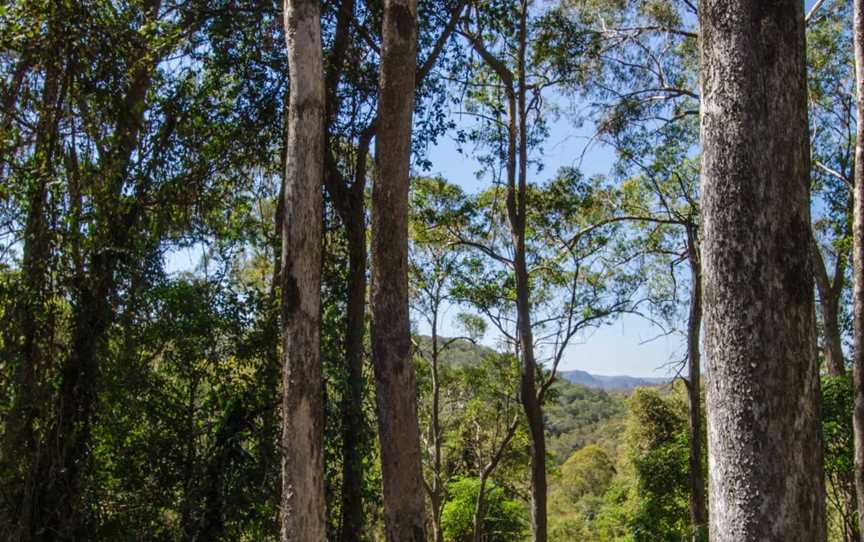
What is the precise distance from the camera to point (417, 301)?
1404 centimetres

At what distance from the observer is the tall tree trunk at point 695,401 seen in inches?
422

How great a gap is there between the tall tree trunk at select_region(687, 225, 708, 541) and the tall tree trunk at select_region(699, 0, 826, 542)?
861 centimetres

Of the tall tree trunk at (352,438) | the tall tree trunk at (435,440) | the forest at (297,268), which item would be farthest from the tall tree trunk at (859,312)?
the tall tree trunk at (435,440)

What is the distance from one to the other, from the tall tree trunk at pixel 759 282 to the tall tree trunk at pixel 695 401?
861 centimetres

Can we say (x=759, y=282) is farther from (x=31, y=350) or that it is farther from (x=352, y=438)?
(x=31, y=350)

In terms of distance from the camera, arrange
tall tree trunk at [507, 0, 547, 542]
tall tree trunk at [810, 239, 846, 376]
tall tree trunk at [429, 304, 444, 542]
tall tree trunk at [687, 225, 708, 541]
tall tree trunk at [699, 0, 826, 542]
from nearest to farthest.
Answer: tall tree trunk at [699, 0, 826, 542] → tall tree trunk at [507, 0, 547, 542] → tall tree trunk at [687, 225, 708, 541] → tall tree trunk at [810, 239, 846, 376] → tall tree trunk at [429, 304, 444, 542]

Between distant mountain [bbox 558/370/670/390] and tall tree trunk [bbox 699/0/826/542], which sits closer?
tall tree trunk [bbox 699/0/826/542]

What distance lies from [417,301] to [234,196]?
22.7 feet

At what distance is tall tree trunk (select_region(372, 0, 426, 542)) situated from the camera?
4.25 meters

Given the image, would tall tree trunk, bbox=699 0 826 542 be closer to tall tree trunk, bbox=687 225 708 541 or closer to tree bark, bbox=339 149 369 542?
tree bark, bbox=339 149 369 542

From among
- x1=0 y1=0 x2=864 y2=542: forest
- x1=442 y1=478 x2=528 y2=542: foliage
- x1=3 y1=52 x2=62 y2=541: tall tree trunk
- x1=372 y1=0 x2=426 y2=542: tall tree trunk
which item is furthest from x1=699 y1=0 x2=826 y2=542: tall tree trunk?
x1=442 y1=478 x2=528 y2=542: foliage

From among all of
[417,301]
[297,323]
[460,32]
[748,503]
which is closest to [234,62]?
[460,32]

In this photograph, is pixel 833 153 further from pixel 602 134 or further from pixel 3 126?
pixel 3 126

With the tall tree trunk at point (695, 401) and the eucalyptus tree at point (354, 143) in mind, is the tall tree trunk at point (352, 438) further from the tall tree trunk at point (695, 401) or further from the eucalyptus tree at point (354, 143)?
the tall tree trunk at point (695, 401)
